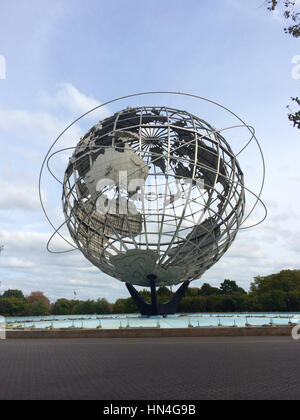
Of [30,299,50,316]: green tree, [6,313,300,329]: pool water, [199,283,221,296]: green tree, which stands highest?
[199,283,221,296]: green tree

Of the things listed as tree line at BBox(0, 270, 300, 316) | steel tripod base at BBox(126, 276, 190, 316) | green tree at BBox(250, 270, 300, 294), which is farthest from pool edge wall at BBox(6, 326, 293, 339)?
green tree at BBox(250, 270, 300, 294)

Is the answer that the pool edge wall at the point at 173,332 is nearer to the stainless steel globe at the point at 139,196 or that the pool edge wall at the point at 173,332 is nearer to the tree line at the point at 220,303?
the stainless steel globe at the point at 139,196

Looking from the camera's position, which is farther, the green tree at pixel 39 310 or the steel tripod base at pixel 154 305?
the green tree at pixel 39 310

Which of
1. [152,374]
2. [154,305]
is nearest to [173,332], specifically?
[154,305]

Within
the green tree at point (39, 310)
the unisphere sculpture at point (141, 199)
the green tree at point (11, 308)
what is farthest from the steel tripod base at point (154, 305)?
the green tree at point (11, 308)

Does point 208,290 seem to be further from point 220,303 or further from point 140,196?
point 140,196

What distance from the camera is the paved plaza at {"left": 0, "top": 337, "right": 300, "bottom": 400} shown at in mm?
5762

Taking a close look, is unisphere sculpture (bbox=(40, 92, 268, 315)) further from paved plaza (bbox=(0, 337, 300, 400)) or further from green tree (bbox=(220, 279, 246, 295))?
green tree (bbox=(220, 279, 246, 295))

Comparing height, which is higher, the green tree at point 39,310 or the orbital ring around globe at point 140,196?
the orbital ring around globe at point 140,196

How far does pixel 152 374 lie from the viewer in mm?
7395

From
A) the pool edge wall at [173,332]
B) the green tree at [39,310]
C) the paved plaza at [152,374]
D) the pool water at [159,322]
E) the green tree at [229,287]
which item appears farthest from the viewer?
the green tree at [229,287]

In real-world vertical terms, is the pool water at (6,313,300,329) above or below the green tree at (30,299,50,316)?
above

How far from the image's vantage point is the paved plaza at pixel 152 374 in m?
5.76
